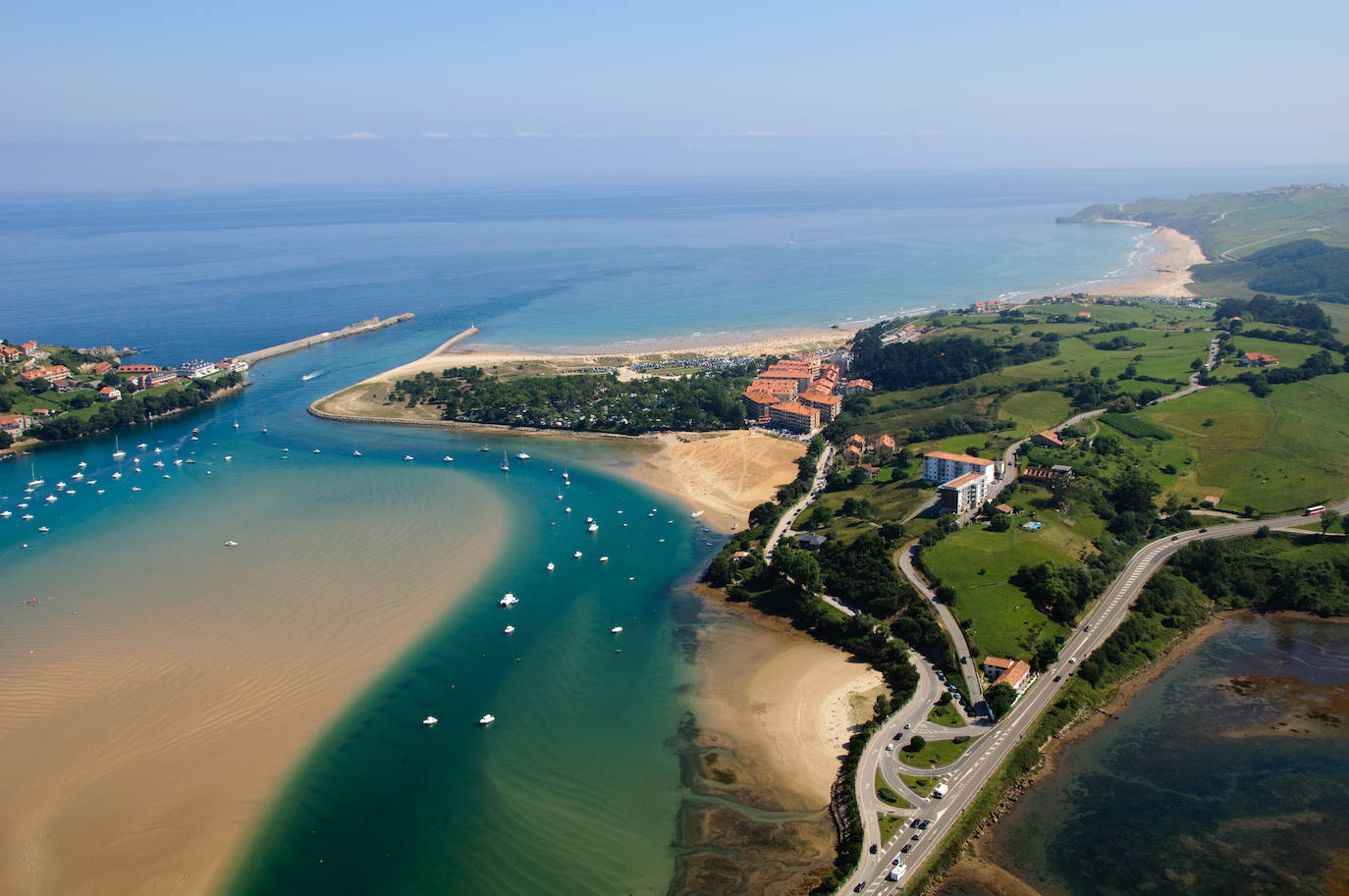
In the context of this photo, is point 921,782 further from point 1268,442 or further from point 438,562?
point 1268,442

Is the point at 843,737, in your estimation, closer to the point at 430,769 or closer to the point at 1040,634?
the point at 1040,634

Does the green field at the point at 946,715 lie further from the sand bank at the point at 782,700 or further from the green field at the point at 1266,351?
the green field at the point at 1266,351

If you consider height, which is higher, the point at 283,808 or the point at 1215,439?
the point at 1215,439

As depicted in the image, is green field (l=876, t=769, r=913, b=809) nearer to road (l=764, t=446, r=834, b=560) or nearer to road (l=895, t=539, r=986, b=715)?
road (l=895, t=539, r=986, b=715)

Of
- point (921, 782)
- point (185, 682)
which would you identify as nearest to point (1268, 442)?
point (921, 782)

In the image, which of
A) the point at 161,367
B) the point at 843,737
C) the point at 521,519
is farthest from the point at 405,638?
the point at 161,367

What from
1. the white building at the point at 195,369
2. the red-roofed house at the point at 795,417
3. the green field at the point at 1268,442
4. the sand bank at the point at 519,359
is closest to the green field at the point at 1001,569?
the green field at the point at 1268,442
